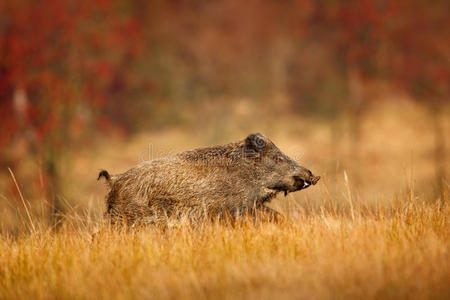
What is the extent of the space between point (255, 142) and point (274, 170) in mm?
409

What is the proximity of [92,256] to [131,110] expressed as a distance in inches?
590

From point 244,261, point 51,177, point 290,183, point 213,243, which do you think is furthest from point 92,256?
point 51,177

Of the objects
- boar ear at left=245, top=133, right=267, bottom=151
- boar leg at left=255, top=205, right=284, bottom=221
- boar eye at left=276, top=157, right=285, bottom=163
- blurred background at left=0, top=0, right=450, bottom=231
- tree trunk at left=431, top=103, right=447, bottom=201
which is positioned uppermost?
blurred background at left=0, top=0, right=450, bottom=231

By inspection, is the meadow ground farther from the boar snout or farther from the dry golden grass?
the boar snout

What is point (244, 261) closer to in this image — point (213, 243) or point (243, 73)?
point (213, 243)

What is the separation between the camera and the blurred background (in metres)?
14.2

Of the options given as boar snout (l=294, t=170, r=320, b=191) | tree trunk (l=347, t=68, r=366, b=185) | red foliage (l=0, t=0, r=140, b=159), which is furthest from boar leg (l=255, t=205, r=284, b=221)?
tree trunk (l=347, t=68, r=366, b=185)

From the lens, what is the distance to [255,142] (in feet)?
16.7

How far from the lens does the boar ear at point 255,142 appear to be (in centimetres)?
510

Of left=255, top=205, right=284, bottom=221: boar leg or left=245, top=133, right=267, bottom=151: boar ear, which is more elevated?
left=245, top=133, right=267, bottom=151: boar ear

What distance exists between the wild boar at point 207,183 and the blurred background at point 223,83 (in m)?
7.62

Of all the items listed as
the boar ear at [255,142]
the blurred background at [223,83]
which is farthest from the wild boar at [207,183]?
the blurred background at [223,83]

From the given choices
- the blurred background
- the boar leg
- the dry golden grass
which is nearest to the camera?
the dry golden grass

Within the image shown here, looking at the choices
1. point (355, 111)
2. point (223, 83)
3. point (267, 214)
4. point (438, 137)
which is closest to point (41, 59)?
point (223, 83)
